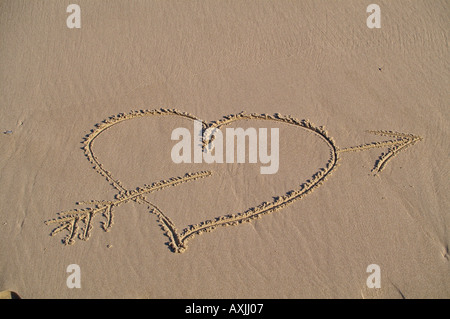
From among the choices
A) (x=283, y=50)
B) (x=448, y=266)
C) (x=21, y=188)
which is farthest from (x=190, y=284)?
(x=283, y=50)

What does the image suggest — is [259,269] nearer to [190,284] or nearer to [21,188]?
[190,284]

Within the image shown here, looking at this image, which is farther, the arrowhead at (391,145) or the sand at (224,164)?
the arrowhead at (391,145)

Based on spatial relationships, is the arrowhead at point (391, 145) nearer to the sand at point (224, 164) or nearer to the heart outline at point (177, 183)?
the sand at point (224, 164)

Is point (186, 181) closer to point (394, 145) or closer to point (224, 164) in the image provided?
point (224, 164)

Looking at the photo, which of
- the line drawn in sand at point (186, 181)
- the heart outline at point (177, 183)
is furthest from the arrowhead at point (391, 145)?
the heart outline at point (177, 183)

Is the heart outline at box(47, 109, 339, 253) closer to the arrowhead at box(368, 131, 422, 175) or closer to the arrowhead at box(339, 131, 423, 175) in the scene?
the arrowhead at box(339, 131, 423, 175)
